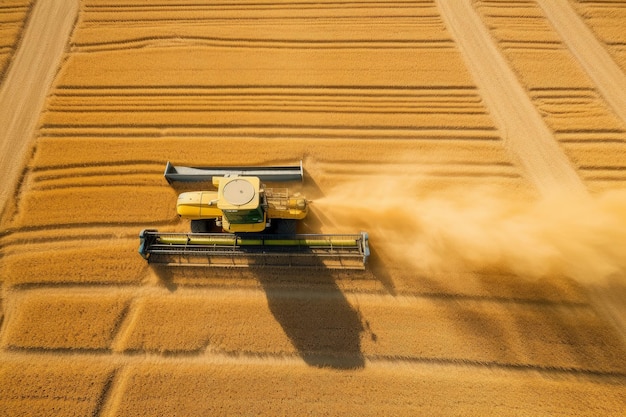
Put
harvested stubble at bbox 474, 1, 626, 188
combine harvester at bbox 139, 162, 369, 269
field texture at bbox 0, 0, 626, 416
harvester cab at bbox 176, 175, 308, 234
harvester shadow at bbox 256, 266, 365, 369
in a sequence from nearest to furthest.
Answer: harvester cab at bbox 176, 175, 308, 234 → field texture at bbox 0, 0, 626, 416 → harvester shadow at bbox 256, 266, 365, 369 → combine harvester at bbox 139, 162, 369, 269 → harvested stubble at bbox 474, 1, 626, 188

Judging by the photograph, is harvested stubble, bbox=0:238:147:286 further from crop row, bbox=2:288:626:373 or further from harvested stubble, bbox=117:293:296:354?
harvested stubble, bbox=117:293:296:354

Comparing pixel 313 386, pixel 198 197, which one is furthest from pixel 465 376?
pixel 198 197

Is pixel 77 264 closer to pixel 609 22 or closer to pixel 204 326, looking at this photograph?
pixel 204 326

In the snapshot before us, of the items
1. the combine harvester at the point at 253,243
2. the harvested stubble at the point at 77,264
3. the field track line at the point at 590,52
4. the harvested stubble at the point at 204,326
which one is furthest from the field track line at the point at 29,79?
the field track line at the point at 590,52

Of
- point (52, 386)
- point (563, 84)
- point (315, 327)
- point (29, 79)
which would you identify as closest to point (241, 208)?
point (315, 327)

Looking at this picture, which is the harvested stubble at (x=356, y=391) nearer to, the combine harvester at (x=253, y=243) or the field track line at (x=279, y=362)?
the field track line at (x=279, y=362)

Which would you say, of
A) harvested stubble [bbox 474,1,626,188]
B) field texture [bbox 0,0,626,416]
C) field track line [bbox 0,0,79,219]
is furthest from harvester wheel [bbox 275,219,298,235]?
harvested stubble [bbox 474,1,626,188]
